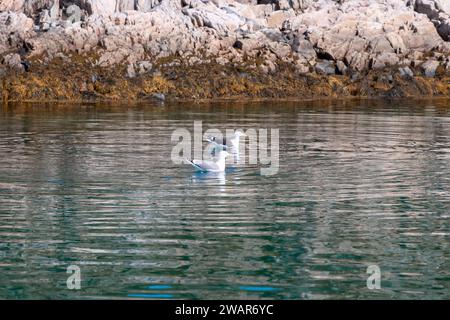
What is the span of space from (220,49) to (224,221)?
61602 millimetres

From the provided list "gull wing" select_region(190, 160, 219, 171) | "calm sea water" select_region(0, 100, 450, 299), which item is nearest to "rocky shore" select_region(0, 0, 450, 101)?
"calm sea water" select_region(0, 100, 450, 299)

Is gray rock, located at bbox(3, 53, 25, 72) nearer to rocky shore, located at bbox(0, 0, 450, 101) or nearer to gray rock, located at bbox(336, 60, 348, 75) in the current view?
rocky shore, located at bbox(0, 0, 450, 101)

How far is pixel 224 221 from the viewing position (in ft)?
62.1

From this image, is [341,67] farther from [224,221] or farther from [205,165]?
[224,221]

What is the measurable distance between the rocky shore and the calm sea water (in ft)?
123

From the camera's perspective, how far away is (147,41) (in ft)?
256

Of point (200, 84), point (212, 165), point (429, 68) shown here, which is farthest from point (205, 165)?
point (429, 68)

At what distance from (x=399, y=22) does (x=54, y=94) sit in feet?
114

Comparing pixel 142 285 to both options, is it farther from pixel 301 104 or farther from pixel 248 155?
pixel 301 104

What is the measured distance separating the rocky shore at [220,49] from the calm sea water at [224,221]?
37.5 meters

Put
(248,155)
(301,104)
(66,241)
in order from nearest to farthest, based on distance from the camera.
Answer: (66,241)
(248,155)
(301,104)

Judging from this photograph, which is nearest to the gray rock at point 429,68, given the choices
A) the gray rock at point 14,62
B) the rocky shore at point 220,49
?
the rocky shore at point 220,49

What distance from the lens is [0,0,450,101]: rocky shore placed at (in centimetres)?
7312

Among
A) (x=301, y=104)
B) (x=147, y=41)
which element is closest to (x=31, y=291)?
(x=301, y=104)
